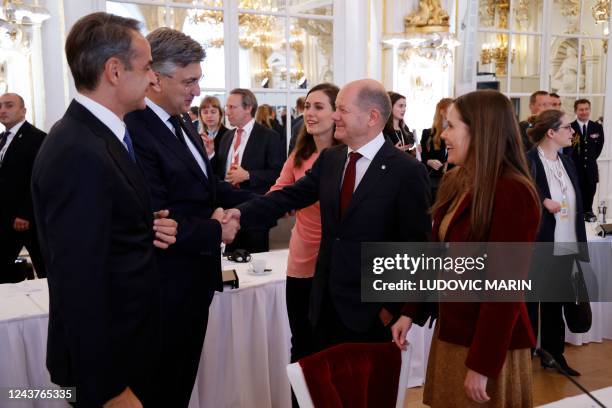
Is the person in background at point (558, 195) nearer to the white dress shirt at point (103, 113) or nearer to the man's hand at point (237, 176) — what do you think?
the man's hand at point (237, 176)

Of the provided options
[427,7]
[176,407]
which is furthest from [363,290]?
[427,7]

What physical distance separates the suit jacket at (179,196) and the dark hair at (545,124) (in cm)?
241

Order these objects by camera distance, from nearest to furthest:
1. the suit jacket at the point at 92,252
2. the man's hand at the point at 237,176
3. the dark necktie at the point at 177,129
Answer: the suit jacket at the point at 92,252
the dark necktie at the point at 177,129
the man's hand at the point at 237,176

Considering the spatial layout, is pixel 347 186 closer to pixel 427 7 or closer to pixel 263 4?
pixel 263 4

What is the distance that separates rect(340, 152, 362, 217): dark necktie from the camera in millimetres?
2178

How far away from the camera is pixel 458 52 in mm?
8211

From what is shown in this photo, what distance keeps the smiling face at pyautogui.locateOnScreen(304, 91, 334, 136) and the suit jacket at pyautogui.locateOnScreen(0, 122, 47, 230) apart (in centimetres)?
294

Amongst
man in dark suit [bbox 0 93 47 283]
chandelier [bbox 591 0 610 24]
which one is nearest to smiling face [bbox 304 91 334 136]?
man in dark suit [bbox 0 93 47 283]

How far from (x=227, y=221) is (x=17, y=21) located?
3.89 meters

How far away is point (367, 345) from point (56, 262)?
86 centimetres

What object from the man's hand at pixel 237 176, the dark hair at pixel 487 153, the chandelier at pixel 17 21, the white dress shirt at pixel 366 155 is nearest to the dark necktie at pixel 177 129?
the white dress shirt at pixel 366 155

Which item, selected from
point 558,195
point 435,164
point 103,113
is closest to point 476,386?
point 103,113

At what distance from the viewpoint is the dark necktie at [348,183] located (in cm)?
218

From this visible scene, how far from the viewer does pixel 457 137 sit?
5.88ft
